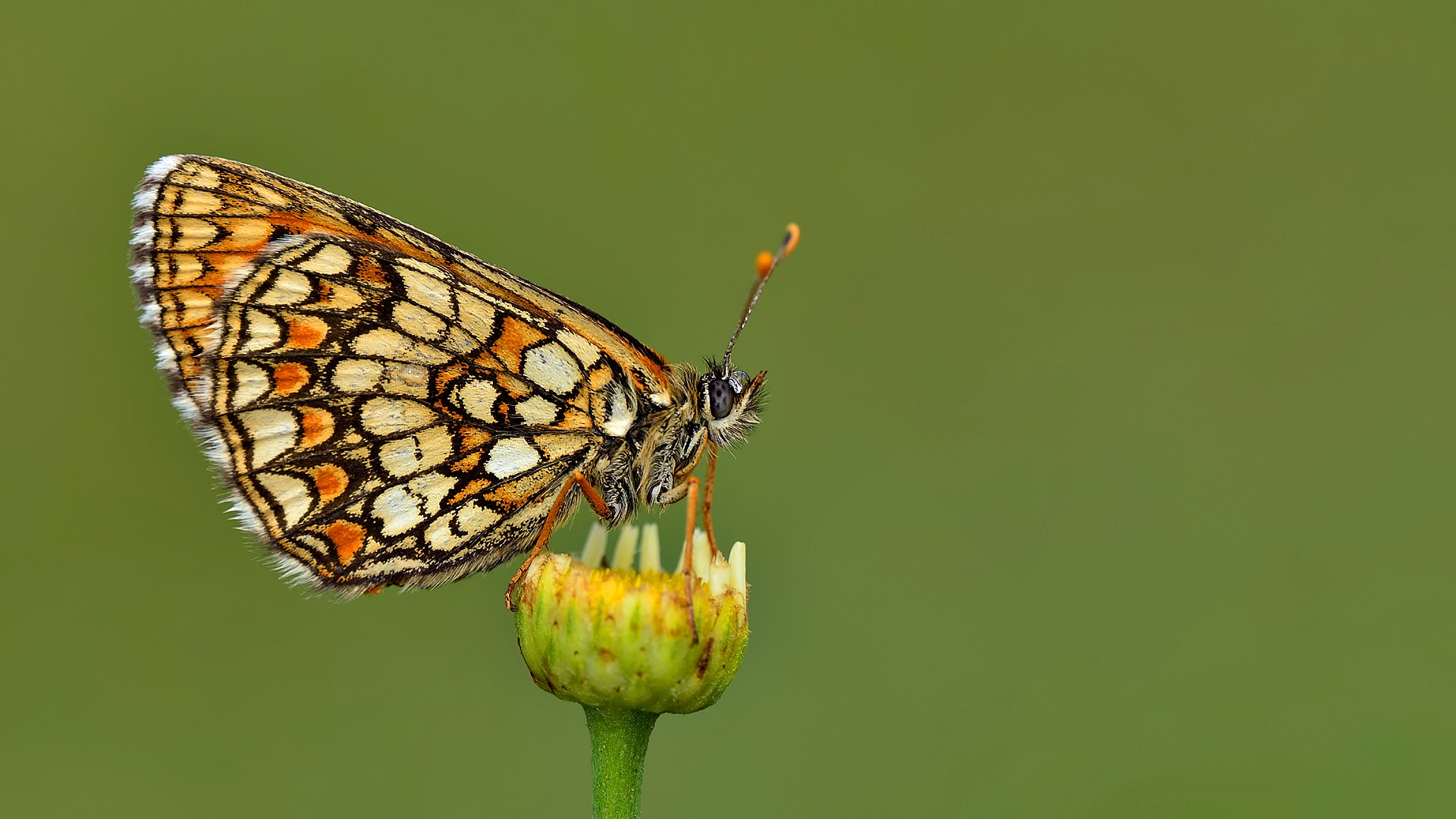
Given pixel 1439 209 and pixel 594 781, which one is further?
pixel 1439 209

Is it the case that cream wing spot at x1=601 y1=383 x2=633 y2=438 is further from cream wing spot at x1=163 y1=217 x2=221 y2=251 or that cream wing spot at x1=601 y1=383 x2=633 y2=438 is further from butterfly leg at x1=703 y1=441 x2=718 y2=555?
cream wing spot at x1=163 y1=217 x2=221 y2=251

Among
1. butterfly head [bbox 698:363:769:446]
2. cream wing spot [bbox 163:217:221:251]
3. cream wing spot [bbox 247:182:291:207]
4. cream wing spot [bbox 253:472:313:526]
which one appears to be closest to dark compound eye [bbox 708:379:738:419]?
butterfly head [bbox 698:363:769:446]

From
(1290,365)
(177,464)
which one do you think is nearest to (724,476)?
(177,464)

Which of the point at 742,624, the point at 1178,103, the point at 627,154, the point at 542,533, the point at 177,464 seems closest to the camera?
the point at 742,624

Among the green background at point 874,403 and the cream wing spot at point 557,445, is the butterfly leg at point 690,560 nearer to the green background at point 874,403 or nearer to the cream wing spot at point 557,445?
the cream wing spot at point 557,445

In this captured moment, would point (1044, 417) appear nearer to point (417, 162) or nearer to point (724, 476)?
point (724, 476)

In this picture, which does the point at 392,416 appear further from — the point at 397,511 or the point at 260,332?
the point at 260,332

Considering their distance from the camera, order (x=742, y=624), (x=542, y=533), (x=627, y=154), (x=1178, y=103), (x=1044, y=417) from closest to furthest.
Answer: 1. (x=742, y=624)
2. (x=542, y=533)
3. (x=1044, y=417)
4. (x=627, y=154)
5. (x=1178, y=103)
